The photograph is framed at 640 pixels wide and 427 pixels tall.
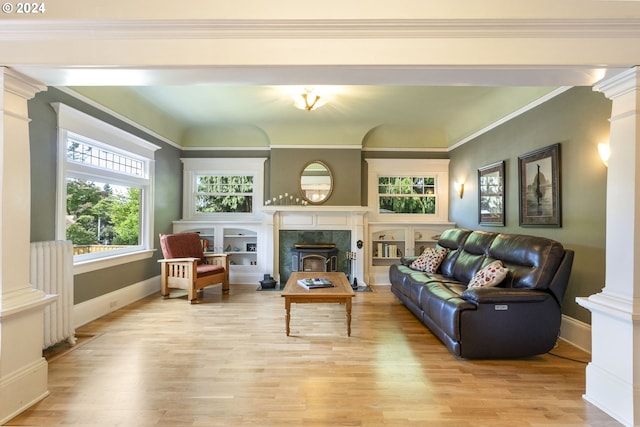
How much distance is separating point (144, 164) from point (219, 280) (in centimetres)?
218

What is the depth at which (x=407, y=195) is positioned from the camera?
19.7 ft

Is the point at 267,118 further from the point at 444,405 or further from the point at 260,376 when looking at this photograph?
the point at 444,405

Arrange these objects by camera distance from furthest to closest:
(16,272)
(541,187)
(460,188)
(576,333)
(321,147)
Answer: (321,147) → (460,188) → (541,187) → (576,333) → (16,272)

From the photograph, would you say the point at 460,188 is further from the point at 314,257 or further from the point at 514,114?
the point at 314,257

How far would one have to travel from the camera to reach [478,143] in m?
4.88

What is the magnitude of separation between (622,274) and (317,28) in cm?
242

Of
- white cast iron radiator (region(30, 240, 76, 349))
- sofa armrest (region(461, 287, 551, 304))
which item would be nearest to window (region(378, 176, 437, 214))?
sofa armrest (region(461, 287, 551, 304))

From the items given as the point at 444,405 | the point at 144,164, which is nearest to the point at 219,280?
the point at 144,164

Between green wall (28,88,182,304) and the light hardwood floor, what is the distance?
0.57 metres

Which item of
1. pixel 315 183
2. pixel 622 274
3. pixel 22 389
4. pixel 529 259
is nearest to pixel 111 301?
pixel 22 389

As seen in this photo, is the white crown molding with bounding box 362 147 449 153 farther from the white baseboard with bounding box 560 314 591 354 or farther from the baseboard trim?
the baseboard trim

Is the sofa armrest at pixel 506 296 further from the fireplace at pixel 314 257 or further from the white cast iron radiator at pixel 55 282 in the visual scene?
the white cast iron radiator at pixel 55 282

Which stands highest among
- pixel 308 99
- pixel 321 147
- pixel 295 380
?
pixel 308 99

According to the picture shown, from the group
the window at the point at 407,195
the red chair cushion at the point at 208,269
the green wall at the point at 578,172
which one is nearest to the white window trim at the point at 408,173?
the window at the point at 407,195
